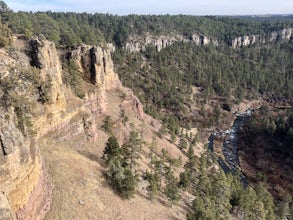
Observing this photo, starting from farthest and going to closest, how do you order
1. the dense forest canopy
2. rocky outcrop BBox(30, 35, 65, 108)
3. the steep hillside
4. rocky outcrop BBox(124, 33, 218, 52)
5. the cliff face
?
1. rocky outcrop BBox(124, 33, 218, 52)
2. the dense forest canopy
3. rocky outcrop BBox(30, 35, 65, 108)
4. the steep hillside
5. the cliff face

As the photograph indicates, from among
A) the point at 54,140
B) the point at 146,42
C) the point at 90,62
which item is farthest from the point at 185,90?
the point at 54,140

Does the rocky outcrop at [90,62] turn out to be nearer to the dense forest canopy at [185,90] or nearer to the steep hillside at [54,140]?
the steep hillside at [54,140]

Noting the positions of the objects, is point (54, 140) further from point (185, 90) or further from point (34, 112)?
point (185, 90)

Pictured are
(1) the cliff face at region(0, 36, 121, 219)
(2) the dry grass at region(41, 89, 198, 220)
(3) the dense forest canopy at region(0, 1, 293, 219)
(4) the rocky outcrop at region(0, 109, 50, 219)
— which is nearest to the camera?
(4) the rocky outcrop at region(0, 109, 50, 219)

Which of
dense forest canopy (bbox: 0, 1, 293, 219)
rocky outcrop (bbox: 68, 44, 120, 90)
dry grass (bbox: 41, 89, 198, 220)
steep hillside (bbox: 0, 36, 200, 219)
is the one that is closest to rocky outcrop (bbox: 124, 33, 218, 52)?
dense forest canopy (bbox: 0, 1, 293, 219)

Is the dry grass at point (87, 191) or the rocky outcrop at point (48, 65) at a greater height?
the rocky outcrop at point (48, 65)

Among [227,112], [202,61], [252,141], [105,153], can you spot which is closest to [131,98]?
[105,153]

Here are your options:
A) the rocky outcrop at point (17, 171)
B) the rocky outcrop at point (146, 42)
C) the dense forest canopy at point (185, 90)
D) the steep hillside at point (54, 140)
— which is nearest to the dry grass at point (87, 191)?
the steep hillside at point (54, 140)

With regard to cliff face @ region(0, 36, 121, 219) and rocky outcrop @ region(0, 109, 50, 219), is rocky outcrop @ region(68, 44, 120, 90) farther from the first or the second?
rocky outcrop @ region(0, 109, 50, 219)

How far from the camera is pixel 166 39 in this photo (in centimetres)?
19575

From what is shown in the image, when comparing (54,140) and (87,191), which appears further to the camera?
(54,140)

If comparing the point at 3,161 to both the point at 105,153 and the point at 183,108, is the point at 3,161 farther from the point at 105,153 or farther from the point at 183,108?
the point at 183,108

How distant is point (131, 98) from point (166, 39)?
118553 mm

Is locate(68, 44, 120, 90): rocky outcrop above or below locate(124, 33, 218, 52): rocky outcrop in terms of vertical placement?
above
